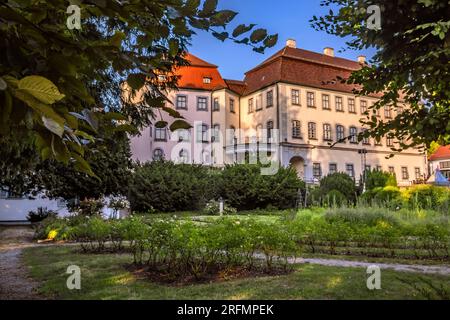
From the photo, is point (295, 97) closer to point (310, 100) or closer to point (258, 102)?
point (310, 100)

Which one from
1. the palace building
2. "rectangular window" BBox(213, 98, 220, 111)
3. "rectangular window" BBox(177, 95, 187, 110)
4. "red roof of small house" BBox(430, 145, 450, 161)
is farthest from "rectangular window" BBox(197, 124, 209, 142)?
"red roof of small house" BBox(430, 145, 450, 161)

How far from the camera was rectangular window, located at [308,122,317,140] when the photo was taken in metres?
41.9

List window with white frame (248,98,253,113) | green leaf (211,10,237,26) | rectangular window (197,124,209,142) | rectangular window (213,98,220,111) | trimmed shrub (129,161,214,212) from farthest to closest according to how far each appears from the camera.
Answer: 1. window with white frame (248,98,253,113)
2. rectangular window (213,98,220,111)
3. rectangular window (197,124,209,142)
4. trimmed shrub (129,161,214,212)
5. green leaf (211,10,237,26)

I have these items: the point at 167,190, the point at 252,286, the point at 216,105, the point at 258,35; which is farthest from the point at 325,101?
the point at 258,35

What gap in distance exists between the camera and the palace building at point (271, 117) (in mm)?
39438

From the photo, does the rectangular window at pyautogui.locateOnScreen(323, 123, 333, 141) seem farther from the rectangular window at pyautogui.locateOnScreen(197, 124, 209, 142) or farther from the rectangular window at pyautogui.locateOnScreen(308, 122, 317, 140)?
the rectangular window at pyautogui.locateOnScreen(197, 124, 209, 142)

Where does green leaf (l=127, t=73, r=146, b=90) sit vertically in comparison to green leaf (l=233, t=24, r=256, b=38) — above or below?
below

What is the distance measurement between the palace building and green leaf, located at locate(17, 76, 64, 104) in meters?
36.7

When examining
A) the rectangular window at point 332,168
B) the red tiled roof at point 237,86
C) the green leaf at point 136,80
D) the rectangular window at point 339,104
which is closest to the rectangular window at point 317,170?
the rectangular window at point 332,168

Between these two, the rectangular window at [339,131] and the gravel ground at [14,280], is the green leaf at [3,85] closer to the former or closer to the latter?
the gravel ground at [14,280]

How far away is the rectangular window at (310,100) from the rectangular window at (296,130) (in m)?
2.38

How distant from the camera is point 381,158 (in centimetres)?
4653

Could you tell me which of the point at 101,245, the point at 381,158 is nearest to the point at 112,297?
→ the point at 101,245

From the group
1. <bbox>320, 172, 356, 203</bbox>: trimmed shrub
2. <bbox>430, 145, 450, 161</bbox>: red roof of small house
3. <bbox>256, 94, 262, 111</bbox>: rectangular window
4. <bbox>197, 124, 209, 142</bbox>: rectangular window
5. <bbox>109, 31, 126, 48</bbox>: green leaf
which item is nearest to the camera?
<bbox>109, 31, 126, 48</bbox>: green leaf
